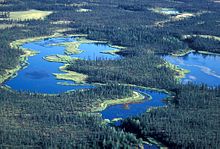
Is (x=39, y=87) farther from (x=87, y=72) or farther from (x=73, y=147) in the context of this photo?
(x=73, y=147)

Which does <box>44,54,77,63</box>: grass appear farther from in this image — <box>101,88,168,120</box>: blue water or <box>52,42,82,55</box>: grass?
<box>101,88,168,120</box>: blue water

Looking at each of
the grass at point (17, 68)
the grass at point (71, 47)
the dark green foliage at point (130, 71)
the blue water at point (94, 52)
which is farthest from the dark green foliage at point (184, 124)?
the grass at point (71, 47)

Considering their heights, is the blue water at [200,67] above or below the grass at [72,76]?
below

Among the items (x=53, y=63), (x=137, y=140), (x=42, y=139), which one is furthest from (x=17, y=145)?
(x=53, y=63)

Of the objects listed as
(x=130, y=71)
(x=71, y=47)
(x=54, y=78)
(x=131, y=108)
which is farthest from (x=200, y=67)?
(x=131, y=108)

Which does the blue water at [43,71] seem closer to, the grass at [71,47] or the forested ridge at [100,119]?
the grass at [71,47]
